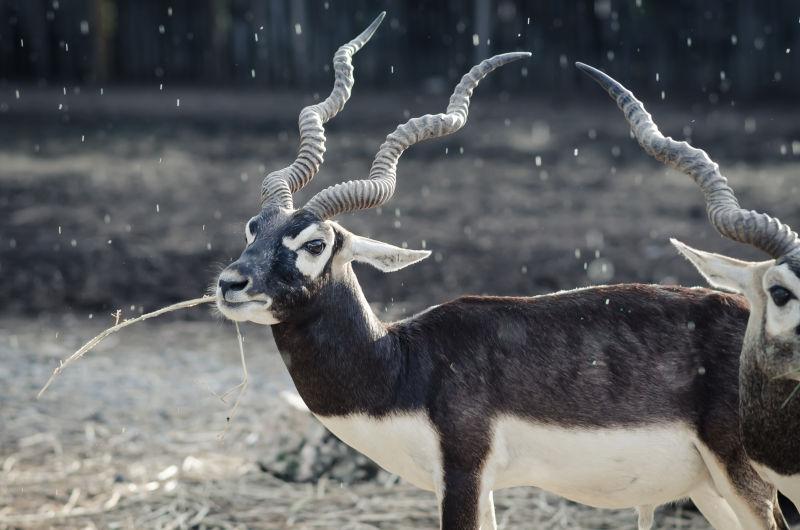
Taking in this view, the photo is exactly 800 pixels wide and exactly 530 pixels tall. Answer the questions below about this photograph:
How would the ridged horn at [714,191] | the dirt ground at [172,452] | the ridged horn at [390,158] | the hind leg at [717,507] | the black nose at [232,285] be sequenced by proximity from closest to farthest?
the ridged horn at [714,191], the black nose at [232,285], the ridged horn at [390,158], the hind leg at [717,507], the dirt ground at [172,452]

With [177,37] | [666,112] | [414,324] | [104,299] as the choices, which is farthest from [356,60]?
[414,324]

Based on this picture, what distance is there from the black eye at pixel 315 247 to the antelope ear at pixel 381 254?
0.56 ft

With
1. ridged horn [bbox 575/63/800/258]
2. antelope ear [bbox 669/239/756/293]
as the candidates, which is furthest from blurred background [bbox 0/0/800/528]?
antelope ear [bbox 669/239/756/293]

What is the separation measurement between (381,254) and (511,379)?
30.8 inches

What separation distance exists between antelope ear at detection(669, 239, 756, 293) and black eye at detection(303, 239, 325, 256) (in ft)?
4.76

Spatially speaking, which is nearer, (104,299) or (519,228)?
(104,299)

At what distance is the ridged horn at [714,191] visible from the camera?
4.64 meters

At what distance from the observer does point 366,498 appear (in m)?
7.30

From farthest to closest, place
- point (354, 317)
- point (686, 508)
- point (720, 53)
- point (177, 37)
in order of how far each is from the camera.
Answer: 1. point (177, 37)
2. point (720, 53)
3. point (686, 508)
4. point (354, 317)

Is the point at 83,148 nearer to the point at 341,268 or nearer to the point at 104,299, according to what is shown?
the point at 104,299

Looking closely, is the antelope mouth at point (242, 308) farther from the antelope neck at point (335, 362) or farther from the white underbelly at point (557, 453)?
the white underbelly at point (557, 453)

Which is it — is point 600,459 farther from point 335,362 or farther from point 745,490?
point 335,362

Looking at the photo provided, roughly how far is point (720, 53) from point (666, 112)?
2.86 meters

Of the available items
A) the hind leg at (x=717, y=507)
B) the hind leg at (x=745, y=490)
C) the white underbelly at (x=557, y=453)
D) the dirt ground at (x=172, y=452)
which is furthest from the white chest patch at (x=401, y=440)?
the hind leg at (x=717, y=507)
